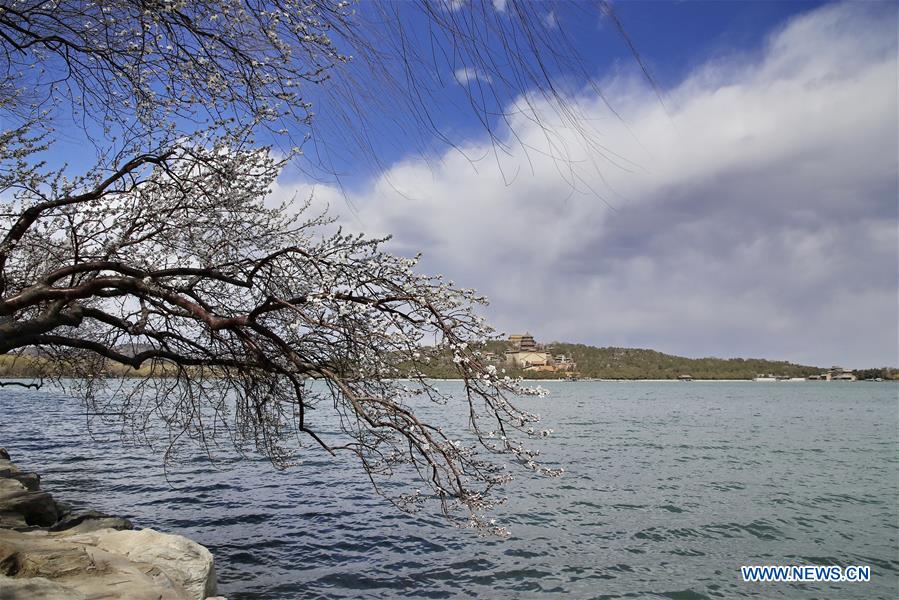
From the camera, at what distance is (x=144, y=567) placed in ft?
23.2

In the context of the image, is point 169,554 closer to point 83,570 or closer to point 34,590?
point 83,570

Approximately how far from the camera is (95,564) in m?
6.52

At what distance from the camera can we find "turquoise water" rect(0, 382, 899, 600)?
1033 centimetres

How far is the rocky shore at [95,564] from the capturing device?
5.54m

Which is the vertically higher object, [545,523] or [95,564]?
[95,564]

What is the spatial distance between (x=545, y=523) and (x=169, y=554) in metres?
8.93

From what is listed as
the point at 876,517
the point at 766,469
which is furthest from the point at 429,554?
the point at 766,469

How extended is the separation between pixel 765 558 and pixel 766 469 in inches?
495

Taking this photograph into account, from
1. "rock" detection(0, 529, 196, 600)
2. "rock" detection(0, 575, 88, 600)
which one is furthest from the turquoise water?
"rock" detection(0, 575, 88, 600)

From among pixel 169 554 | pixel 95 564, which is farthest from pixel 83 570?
pixel 169 554

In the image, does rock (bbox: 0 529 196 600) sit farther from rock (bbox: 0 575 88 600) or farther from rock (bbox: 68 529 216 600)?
rock (bbox: 68 529 216 600)

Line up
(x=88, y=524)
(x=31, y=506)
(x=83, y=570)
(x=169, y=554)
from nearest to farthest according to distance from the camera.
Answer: (x=83, y=570)
(x=169, y=554)
(x=88, y=524)
(x=31, y=506)

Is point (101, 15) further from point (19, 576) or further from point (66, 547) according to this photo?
point (66, 547)

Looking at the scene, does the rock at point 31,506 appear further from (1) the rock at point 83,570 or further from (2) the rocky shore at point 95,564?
(1) the rock at point 83,570
